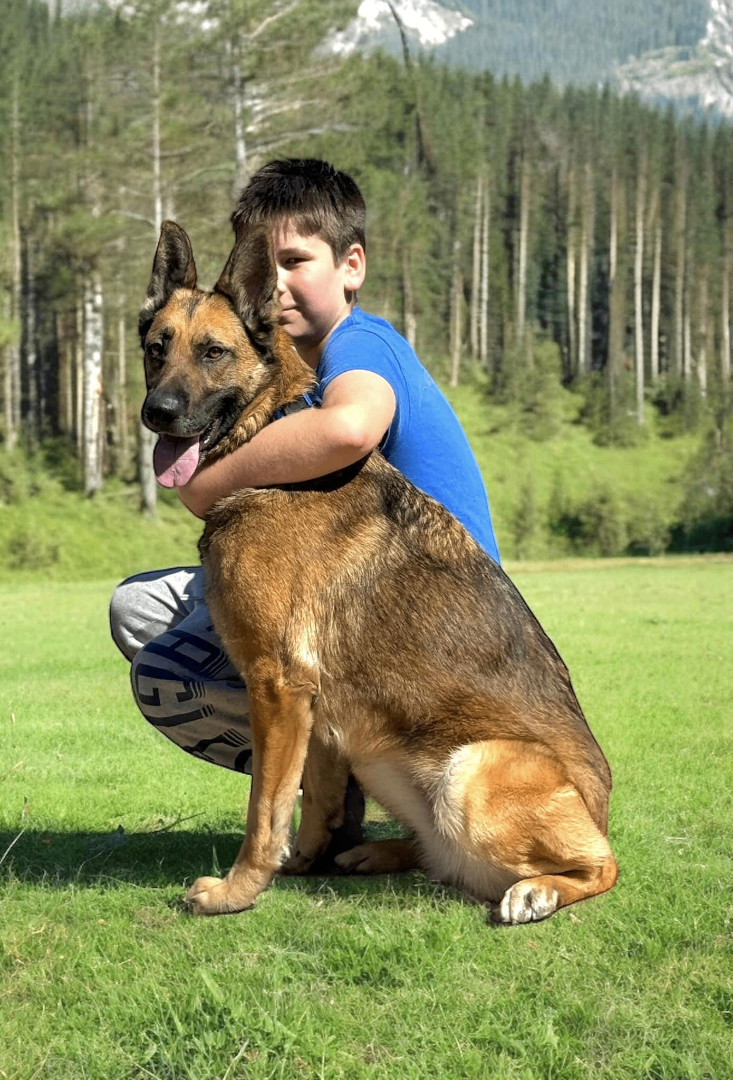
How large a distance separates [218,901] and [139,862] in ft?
3.35

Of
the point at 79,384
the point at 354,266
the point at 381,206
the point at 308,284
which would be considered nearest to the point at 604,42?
the point at 381,206

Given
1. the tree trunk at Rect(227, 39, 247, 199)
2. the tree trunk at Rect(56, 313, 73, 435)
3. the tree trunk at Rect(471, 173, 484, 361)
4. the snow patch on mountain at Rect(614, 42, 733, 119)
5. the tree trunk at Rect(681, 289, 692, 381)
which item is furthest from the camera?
the snow patch on mountain at Rect(614, 42, 733, 119)

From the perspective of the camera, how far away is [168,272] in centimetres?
455

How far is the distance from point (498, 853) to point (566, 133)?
80651 mm

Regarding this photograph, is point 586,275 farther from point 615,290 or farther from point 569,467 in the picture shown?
point 569,467

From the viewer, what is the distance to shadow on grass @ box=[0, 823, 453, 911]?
4781 millimetres

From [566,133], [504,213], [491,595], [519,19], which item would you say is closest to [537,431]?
[504,213]

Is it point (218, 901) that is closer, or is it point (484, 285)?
point (218, 901)

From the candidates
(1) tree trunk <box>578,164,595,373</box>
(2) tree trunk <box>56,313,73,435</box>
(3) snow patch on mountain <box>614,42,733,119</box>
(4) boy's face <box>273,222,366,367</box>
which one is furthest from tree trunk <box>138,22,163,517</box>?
(3) snow patch on mountain <box>614,42,733,119</box>

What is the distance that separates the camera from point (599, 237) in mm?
76188

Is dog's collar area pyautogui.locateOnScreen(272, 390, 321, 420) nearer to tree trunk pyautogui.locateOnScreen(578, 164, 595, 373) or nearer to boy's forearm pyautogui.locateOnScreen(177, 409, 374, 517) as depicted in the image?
boy's forearm pyautogui.locateOnScreen(177, 409, 374, 517)

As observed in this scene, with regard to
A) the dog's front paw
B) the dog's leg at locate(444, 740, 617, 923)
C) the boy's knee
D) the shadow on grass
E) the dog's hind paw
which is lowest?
the shadow on grass

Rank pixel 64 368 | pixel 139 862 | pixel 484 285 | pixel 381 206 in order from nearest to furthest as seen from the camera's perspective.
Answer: pixel 139 862 → pixel 381 206 → pixel 64 368 → pixel 484 285

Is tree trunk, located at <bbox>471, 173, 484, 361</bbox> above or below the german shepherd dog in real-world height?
above
